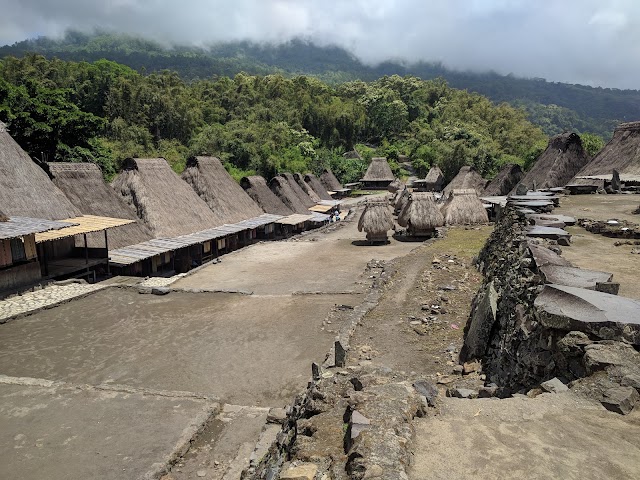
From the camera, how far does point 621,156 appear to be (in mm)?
21406

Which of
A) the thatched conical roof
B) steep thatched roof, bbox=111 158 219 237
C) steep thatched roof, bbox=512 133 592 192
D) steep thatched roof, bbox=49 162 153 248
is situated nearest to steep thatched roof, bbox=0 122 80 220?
steep thatched roof, bbox=49 162 153 248

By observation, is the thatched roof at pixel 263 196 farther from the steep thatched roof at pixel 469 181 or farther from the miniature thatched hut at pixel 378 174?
the miniature thatched hut at pixel 378 174

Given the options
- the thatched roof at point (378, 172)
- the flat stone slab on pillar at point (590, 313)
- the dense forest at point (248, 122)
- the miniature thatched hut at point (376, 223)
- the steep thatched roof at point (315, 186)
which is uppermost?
the dense forest at point (248, 122)

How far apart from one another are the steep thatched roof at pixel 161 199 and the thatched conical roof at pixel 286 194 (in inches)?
337

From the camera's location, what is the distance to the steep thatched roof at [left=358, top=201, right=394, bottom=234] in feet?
78.7

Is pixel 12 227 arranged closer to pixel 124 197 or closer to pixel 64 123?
pixel 124 197

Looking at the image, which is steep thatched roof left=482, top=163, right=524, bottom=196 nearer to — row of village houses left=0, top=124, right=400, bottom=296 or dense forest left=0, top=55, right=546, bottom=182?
dense forest left=0, top=55, right=546, bottom=182

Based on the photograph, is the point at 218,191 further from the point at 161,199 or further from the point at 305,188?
the point at 305,188

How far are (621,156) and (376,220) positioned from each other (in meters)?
12.3

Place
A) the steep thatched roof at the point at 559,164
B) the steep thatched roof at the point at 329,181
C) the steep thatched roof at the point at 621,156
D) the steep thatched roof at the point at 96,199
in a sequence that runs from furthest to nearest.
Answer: the steep thatched roof at the point at 329,181 < the steep thatched roof at the point at 559,164 < the steep thatched roof at the point at 621,156 < the steep thatched roof at the point at 96,199

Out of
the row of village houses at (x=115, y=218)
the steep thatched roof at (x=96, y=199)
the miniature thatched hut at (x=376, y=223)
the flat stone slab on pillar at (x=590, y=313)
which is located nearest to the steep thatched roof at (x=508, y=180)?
the miniature thatched hut at (x=376, y=223)

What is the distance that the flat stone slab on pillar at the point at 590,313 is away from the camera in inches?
188

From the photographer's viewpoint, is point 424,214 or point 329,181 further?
point 329,181

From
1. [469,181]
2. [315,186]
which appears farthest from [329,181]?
[469,181]
